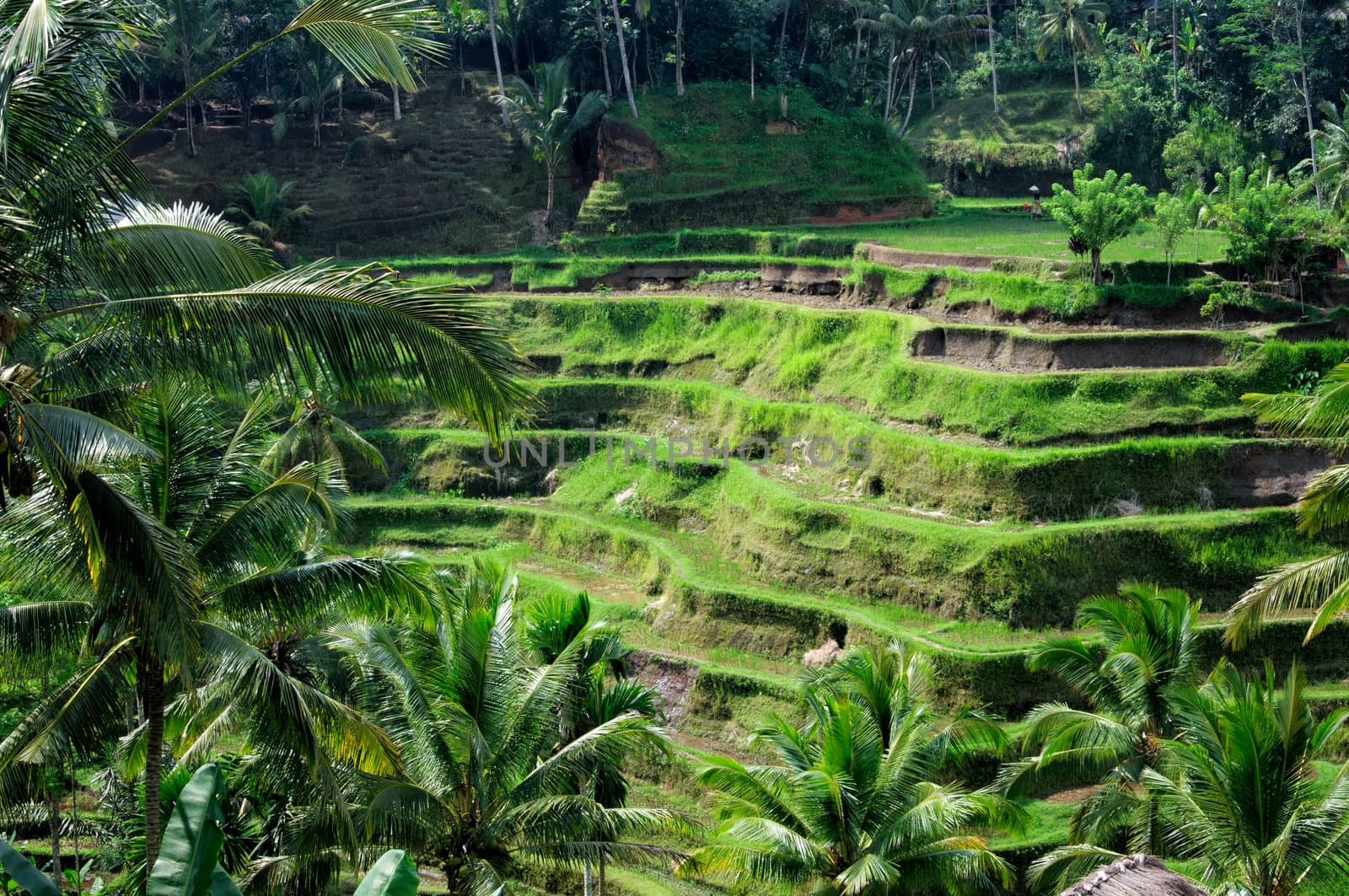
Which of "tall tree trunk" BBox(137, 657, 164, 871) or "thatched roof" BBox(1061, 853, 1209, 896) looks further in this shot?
"tall tree trunk" BBox(137, 657, 164, 871)

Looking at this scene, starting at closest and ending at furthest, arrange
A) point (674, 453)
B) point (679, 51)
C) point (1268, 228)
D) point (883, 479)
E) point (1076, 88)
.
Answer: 1. point (883, 479)
2. point (1268, 228)
3. point (674, 453)
4. point (679, 51)
5. point (1076, 88)

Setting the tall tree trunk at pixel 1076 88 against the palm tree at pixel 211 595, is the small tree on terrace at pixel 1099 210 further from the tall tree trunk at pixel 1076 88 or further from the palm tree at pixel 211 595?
the tall tree trunk at pixel 1076 88

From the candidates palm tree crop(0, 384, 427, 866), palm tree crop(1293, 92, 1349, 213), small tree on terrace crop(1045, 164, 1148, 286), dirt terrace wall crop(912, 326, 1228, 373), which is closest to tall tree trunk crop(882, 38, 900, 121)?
palm tree crop(1293, 92, 1349, 213)

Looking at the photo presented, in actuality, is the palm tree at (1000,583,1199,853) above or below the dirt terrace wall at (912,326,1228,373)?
below

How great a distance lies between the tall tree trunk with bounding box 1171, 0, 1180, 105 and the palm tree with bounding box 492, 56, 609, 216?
70.3ft

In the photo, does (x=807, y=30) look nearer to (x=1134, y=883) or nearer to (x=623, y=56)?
(x=623, y=56)

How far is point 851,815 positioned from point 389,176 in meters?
39.3

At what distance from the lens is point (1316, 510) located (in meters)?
13.7

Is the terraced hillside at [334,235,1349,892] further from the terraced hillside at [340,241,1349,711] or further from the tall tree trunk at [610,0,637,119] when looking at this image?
the tall tree trunk at [610,0,637,119]

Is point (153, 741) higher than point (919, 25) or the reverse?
the reverse

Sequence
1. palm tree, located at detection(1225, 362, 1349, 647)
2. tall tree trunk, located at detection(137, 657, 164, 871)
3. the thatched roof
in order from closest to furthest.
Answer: the thatched roof < tall tree trunk, located at detection(137, 657, 164, 871) < palm tree, located at detection(1225, 362, 1349, 647)

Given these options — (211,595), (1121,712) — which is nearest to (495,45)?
(1121,712)

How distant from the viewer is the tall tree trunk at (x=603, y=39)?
49094mm

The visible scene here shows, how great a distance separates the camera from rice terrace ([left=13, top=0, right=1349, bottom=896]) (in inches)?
355
